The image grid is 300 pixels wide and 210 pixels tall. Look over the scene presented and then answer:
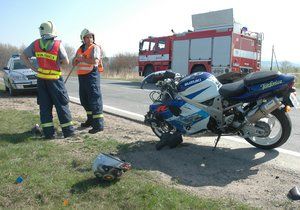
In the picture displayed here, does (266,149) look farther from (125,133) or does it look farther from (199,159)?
(125,133)

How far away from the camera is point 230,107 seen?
5.45 meters

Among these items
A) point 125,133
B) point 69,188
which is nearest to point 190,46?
point 125,133

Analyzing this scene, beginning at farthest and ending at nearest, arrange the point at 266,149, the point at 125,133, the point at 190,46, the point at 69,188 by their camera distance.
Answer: the point at 190,46
the point at 125,133
the point at 266,149
the point at 69,188

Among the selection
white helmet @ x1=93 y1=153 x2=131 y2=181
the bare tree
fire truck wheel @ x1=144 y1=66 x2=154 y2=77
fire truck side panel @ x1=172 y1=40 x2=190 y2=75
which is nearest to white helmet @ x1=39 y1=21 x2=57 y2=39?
white helmet @ x1=93 y1=153 x2=131 y2=181

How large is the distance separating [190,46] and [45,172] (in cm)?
1894

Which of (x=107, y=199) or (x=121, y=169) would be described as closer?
(x=107, y=199)

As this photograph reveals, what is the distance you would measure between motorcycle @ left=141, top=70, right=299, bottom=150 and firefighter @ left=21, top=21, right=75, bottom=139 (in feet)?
5.61

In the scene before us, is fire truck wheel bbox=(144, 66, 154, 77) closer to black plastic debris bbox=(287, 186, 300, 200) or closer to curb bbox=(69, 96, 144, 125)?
curb bbox=(69, 96, 144, 125)

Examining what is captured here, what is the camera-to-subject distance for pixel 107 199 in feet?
12.9

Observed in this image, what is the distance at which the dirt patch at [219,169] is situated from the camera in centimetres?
412

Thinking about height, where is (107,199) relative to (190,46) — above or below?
below

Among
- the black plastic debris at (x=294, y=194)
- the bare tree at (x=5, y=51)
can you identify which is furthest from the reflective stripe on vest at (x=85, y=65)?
the bare tree at (x=5, y=51)

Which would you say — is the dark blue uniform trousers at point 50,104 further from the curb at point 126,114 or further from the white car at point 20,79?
the white car at point 20,79

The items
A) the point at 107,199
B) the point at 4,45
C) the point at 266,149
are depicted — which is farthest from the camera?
the point at 4,45
